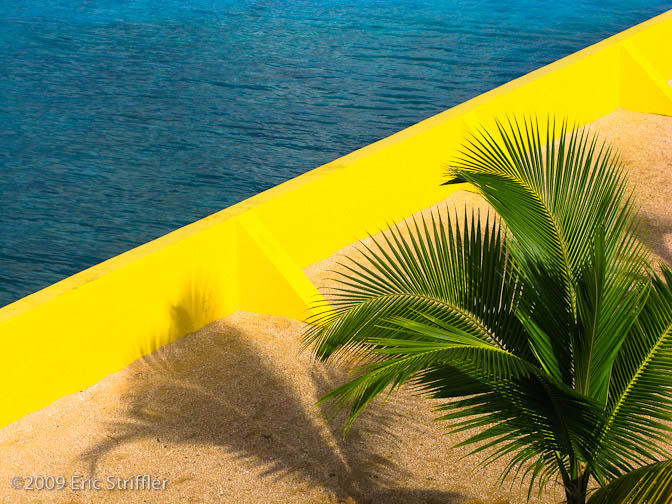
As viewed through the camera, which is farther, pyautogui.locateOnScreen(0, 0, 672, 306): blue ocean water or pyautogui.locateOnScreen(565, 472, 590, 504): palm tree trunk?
pyautogui.locateOnScreen(0, 0, 672, 306): blue ocean water

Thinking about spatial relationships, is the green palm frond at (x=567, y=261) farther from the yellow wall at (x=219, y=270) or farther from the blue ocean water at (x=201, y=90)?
the blue ocean water at (x=201, y=90)

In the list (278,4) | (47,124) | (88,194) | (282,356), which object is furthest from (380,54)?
(282,356)

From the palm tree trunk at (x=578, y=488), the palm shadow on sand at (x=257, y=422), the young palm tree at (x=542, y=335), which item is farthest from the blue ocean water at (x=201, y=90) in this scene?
the palm tree trunk at (x=578, y=488)

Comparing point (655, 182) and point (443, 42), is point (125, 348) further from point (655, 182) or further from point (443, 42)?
point (443, 42)

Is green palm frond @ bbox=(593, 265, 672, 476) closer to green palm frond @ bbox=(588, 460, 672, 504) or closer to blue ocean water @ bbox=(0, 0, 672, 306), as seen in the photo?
green palm frond @ bbox=(588, 460, 672, 504)

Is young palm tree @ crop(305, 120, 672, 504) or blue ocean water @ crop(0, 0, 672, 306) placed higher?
young palm tree @ crop(305, 120, 672, 504)

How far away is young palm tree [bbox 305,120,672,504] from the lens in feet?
11.3

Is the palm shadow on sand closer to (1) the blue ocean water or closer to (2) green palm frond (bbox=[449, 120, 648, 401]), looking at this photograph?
(2) green palm frond (bbox=[449, 120, 648, 401])

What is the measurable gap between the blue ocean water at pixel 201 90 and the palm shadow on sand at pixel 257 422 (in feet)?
10.6

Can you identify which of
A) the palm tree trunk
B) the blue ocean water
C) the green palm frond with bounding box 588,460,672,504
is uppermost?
the green palm frond with bounding box 588,460,672,504

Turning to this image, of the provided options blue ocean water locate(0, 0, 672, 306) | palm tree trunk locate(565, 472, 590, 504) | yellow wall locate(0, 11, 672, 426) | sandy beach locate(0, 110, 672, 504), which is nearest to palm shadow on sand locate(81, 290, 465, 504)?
sandy beach locate(0, 110, 672, 504)

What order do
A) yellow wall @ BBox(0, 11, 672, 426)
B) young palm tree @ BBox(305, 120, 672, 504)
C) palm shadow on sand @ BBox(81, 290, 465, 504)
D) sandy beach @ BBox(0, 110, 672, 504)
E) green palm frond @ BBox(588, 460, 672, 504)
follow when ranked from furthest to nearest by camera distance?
yellow wall @ BBox(0, 11, 672, 426)
palm shadow on sand @ BBox(81, 290, 465, 504)
sandy beach @ BBox(0, 110, 672, 504)
young palm tree @ BBox(305, 120, 672, 504)
green palm frond @ BBox(588, 460, 672, 504)

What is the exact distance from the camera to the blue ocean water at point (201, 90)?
948cm

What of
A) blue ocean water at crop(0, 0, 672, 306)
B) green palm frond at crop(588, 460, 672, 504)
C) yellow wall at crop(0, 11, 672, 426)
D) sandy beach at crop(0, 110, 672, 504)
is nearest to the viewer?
green palm frond at crop(588, 460, 672, 504)
